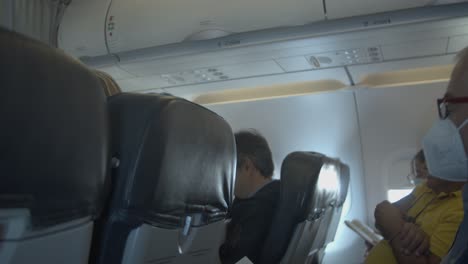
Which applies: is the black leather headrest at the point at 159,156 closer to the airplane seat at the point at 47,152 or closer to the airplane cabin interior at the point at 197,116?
the airplane cabin interior at the point at 197,116

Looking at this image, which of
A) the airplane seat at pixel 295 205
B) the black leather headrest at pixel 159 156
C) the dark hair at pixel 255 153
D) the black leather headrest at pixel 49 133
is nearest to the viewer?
the black leather headrest at pixel 49 133

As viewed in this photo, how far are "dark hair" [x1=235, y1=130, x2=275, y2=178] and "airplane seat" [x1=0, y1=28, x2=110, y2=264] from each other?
206 centimetres

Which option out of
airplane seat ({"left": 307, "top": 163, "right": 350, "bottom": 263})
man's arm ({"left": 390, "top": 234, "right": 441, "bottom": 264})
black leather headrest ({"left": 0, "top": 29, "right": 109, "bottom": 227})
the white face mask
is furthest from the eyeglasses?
airplane seat ({"left": 307, "top": 163, "right": 350, "bottom": 263})

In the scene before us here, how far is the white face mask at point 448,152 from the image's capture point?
1.52m

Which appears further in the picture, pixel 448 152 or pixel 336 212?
pixel 336 212

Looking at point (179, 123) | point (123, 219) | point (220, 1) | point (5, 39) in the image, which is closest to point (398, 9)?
point (220, 1)

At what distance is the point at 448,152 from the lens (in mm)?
1563

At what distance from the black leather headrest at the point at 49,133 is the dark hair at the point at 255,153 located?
6.75ft

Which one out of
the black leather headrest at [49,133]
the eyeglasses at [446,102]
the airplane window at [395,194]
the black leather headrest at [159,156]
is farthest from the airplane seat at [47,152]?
the airplane window at [395,194]

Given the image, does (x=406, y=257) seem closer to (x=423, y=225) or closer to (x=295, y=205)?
(x=423, y=225)

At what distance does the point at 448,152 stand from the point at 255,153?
5.09 feet

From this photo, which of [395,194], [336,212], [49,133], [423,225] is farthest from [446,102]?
[395,194]

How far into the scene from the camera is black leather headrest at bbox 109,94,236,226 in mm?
1055

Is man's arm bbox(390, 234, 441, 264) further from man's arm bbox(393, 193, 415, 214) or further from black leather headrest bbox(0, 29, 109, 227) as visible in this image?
black leather headrest bbox(0, 29, 109, 227)
